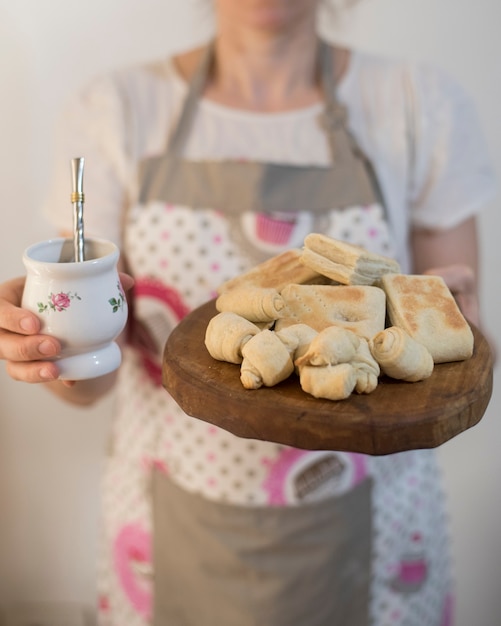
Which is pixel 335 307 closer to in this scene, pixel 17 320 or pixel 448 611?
pixel 17 320

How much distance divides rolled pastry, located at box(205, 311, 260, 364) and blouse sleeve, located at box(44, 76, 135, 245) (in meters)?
0.45

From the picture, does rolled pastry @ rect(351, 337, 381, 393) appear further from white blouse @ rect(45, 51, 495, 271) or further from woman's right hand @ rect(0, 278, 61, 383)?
white blouse @ rect(45, 51, 495, 271)

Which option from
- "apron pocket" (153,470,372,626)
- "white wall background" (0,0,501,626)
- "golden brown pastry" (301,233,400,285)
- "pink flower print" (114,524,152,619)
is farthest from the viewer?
"white wall background" (0,0,501,626)

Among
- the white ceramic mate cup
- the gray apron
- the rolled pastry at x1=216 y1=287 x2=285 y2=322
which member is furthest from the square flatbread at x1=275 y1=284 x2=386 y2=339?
the gray apron

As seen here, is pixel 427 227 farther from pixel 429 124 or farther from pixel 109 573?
pixel 109 573

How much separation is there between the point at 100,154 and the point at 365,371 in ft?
2.05

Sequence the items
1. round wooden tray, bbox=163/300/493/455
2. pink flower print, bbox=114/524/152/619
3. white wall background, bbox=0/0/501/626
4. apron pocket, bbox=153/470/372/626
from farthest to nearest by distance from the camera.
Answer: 1. white wall background, bbox=0/0/501/626
2. pink flower print, bbox=114/524/152/619
3. apron pocket, bbox=153/470/372/626
4. round wooden tray, bbox=163/300/493/455

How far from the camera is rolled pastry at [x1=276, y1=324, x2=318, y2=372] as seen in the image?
517mm

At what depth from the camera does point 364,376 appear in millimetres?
494

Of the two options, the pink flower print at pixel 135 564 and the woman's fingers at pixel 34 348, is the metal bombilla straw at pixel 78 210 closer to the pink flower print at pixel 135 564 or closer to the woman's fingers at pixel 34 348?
the woman's fingers at pixel 34 348

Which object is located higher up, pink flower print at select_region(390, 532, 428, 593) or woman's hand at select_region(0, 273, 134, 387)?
woman's hand at select_region(0, 273, 134, 387)

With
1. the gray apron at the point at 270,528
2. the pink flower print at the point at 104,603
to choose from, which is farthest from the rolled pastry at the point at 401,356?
the pink flower print at the point at 104,603

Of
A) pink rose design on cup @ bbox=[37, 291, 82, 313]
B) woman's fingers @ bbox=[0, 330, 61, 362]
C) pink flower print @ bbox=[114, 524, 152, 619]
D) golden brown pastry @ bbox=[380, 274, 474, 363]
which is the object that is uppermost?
pink rose design on cup @ bbox=[37, 291, 82, 313]

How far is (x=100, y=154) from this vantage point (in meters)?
0.98
